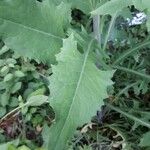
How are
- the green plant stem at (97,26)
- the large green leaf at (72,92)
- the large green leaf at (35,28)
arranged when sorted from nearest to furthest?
the large green leaf at (72,92), the large green leaf at (35,28), the green plant stem at (97,26)

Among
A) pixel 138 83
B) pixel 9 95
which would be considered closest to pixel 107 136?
pixel 138 83

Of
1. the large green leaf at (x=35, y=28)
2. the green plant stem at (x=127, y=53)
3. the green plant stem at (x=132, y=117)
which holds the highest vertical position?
A: the large green leaf at (x=35, y=28)

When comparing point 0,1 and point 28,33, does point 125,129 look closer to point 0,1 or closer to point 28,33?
point 28,33

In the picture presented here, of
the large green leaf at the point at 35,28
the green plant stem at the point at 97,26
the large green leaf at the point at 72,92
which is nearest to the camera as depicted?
the large green leaf at the point at 72,92

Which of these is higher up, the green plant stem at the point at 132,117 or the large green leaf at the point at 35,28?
the large green leaf at the point at 35,28

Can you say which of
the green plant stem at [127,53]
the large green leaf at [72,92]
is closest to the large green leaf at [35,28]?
the large green leaf at [72,92]

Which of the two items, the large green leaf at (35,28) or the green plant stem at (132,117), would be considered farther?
the green plant stem at (132,117)

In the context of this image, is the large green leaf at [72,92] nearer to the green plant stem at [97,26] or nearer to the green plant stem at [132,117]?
the green plant stem at [97,26]

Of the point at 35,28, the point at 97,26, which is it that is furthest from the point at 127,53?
the point at 35,28
